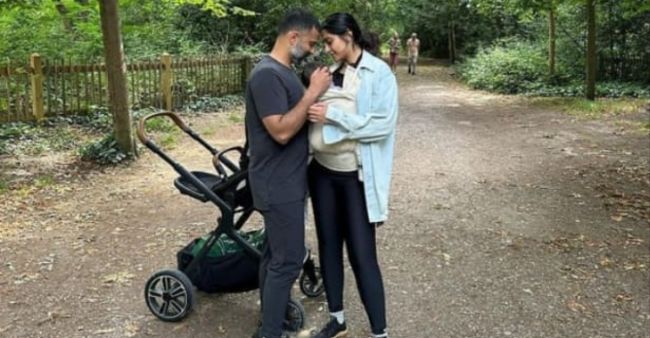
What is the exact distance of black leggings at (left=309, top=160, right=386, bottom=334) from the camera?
321 cm

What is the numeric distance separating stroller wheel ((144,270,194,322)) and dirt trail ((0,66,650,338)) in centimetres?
7

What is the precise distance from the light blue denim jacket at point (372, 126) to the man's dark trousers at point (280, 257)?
37 centimetres

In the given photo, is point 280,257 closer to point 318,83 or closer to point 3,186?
point 318,83

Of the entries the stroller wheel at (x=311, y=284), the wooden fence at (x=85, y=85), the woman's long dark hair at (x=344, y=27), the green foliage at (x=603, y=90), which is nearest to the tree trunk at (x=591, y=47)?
the green foliage at (x=603, y=90)

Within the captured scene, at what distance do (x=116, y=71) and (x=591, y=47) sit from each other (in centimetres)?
1134

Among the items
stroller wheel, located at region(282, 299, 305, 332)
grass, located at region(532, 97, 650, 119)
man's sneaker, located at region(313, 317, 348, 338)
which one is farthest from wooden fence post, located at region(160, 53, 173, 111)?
man's sneaker, located at region(313, 317, 348, 338)

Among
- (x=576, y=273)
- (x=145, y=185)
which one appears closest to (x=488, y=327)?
(x=576, y=273)

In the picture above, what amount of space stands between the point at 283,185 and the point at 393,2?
100 ft

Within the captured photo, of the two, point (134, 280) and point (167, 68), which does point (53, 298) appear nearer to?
point (134, 280)

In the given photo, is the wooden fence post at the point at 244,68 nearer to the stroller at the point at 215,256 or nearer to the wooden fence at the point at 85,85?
the wooden fence at the point at 85,85

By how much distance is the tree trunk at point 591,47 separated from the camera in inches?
576

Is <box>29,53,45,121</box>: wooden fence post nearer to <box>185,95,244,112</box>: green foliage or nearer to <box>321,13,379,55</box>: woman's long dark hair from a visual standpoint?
<box>185,95,244,112</box>: green foliage

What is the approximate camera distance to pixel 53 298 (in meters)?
4.29

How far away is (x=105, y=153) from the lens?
8.39 metres
